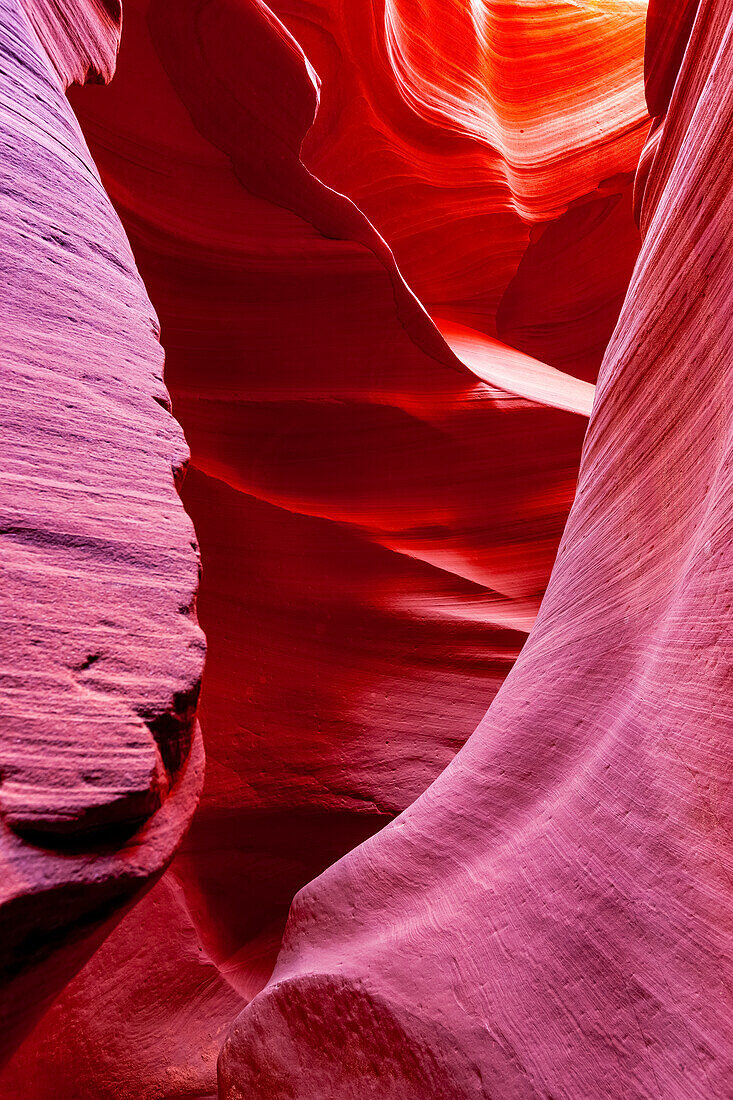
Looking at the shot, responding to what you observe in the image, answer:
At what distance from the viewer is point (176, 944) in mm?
3223

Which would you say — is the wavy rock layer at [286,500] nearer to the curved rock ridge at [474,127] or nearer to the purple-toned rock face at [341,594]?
the purple-toned rock face at [341,594]

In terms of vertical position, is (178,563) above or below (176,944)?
above

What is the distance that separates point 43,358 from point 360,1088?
5.76 feet

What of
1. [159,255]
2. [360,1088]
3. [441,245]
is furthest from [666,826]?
[441,245]

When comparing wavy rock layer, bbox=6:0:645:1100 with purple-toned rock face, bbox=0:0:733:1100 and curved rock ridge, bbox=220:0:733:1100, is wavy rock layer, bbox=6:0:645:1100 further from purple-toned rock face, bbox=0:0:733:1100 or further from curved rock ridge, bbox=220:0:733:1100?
curved rock ridge, bbox=220:0:733:1100

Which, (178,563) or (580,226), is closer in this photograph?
(178,563)

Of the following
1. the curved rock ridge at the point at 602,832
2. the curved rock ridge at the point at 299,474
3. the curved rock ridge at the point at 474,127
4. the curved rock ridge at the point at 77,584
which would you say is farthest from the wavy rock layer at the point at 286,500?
the curved rock ridge at the point at 77,584

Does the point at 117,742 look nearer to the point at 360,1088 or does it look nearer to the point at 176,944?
the point at 360,1088

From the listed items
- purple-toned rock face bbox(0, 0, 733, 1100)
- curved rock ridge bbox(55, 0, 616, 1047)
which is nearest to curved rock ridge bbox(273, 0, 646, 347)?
purple-toned rock face bbox(0, 0, 733, 1100)

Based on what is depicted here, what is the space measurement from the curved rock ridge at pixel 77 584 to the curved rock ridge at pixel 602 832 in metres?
0.89

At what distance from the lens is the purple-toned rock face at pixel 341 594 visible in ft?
3.77

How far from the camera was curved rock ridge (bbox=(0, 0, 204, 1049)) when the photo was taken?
888 mm

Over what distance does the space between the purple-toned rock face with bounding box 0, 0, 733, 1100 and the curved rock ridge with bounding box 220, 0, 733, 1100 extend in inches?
0.4

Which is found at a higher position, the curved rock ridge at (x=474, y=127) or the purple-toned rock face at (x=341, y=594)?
the curved rock ridge at (x=474, y=127)
